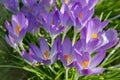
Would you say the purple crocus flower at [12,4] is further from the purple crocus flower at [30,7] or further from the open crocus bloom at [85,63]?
the open crocus bloom at [85,63]

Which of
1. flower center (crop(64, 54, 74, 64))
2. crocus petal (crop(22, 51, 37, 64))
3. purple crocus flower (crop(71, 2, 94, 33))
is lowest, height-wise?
flower center (crop(64, 54, 74, 64))

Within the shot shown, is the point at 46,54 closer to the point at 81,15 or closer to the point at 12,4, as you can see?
the point at 81,15

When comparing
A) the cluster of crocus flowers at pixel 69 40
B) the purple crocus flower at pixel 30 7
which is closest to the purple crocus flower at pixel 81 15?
the cluster of crocus flowers at pixel 69 40

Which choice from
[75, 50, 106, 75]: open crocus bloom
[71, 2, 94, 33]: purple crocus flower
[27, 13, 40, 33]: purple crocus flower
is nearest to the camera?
[75, 50, 106, 75]: open crocus bloom

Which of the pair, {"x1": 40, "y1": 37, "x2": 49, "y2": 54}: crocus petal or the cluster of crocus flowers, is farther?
{"x1": 40, "y1": 37, "x2": 49, "y2": 54}: crocus petal

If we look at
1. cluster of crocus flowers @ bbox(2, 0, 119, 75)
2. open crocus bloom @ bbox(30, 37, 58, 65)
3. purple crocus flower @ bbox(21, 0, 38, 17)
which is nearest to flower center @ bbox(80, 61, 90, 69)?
cluster of crocus flowers @ bbox(2, 0, 119, 75)

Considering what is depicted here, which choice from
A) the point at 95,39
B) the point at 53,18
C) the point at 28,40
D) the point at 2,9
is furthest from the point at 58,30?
the point at 2,9

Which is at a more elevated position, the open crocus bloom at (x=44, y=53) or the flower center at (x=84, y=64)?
the open crocus bloom at (x=44, y=53)

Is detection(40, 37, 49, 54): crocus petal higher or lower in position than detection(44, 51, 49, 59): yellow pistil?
higher

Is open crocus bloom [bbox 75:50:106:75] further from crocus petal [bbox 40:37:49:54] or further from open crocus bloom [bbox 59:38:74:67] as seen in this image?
crocus petal [bbox 40:37:49:54]
